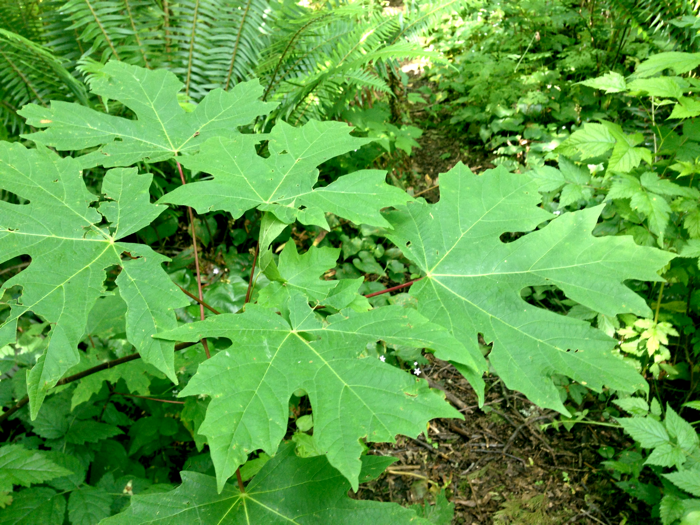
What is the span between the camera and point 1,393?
1808 mm

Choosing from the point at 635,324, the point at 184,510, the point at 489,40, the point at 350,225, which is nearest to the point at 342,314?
the point at 184,510

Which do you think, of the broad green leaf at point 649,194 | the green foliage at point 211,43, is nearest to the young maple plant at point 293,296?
the broad green leaf at point 649,194

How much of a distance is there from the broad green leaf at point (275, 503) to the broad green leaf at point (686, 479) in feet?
4.57

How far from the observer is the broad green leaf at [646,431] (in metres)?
1.81

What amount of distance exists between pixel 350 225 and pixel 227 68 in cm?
132

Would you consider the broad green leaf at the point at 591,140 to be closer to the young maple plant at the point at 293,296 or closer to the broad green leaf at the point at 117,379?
the young maple plant at the point at 293,296

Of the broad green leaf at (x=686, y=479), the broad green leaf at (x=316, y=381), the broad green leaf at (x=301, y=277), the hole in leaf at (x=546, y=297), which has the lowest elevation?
the broad green leaf at (x=686, y=479)

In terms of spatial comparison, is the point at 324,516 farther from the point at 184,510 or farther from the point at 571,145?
the point at 571,145

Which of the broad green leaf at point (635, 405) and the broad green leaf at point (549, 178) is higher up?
the broad green leaf at point (549, 178)

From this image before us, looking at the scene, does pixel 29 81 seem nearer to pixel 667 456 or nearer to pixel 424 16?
pixel 424 16

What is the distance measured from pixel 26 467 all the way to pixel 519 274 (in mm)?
1633

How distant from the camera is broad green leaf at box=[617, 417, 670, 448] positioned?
181cm

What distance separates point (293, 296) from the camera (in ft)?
3.35

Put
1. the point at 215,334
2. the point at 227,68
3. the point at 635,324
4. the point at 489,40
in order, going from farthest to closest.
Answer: the point at 489,40 < the point at 227,68 < the point at 635,324 < the point at 215,334
